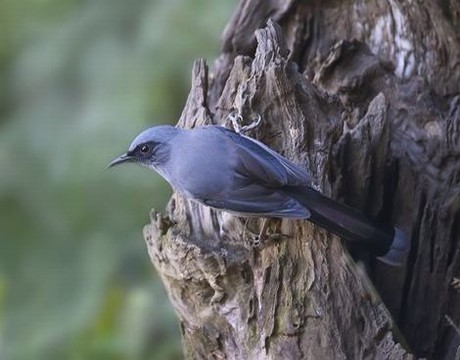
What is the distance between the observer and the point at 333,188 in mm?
4871

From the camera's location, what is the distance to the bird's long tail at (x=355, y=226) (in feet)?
14.8

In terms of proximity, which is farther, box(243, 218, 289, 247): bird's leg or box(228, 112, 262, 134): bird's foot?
box(228, 112, 262, 134): bird's foot

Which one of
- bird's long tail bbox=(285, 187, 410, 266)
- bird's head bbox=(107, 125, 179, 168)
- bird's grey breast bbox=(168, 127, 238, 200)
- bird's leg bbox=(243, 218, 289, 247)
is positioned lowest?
bird's long tail bbox=(285, 187, 410, 266)

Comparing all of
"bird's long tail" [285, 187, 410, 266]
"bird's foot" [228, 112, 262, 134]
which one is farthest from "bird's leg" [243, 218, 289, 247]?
"bird's foot" [228, 112, 262, 134]

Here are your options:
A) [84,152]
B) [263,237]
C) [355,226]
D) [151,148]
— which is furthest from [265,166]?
[84,152]

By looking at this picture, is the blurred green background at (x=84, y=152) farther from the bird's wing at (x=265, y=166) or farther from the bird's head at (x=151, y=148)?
the bird's wing at (x=265, y=166)

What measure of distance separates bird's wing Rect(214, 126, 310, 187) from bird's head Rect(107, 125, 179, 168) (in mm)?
366

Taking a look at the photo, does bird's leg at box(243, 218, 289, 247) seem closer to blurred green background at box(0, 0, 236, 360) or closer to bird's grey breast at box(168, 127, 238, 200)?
bird's grey breast at box(168, 127, 238, 200)

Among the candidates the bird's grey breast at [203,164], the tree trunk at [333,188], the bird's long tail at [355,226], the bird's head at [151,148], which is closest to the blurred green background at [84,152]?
the tree trunk at [333,188]

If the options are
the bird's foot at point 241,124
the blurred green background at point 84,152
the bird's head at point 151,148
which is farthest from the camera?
the blurred green background at point 84,152

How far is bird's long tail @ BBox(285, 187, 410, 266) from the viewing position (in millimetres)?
4512

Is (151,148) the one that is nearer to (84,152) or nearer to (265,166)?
(265,166)

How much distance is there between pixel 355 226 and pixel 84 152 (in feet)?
9.33

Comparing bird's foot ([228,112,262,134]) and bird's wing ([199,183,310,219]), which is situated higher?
bird's foot ([228,112,262,134])
